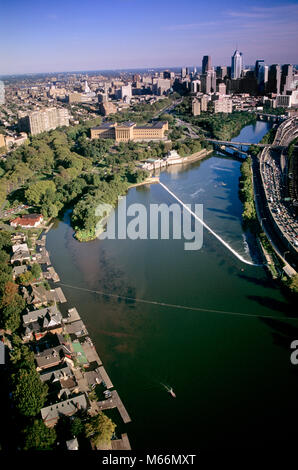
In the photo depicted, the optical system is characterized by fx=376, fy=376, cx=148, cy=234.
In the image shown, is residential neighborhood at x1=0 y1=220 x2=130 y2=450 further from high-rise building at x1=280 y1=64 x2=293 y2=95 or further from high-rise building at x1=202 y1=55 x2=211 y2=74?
high-rise building at x1=202 y1=55 x2=211 y2=74

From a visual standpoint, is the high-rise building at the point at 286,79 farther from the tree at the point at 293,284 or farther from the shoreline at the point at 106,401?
the shoreline at the point at 106,401

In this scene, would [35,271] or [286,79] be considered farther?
[286,79]

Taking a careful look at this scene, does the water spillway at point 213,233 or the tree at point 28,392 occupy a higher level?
the water spillway at point 213,233

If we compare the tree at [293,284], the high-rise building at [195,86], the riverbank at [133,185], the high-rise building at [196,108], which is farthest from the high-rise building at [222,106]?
the tree at [293,284]

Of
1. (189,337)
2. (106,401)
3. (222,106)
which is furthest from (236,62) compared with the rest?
(106,401)

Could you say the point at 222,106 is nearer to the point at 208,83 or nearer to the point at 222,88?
the point at 222,88
